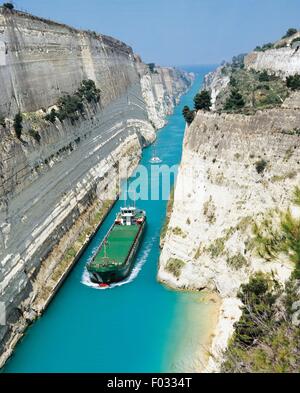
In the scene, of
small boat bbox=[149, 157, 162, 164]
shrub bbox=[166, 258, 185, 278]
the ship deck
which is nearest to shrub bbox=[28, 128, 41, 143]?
the ship deck

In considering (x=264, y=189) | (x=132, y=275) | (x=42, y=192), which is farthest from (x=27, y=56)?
(x=264, y=189)

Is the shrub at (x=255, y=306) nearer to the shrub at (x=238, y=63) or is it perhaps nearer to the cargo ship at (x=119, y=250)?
the cargo ship at (x=119, y=250)

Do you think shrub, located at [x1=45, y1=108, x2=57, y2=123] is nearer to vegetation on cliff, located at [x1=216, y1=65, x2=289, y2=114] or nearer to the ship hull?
vegetation on cliff, located at [x1=216, y1=65, x2=289, y2=114]

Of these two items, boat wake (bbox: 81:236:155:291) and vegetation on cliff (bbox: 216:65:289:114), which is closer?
boat wake (bbox: 81:236:155:291)

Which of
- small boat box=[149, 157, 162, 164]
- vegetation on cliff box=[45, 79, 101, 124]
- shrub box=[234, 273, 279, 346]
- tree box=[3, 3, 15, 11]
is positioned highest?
tree box=[3, 3, 15, 11]

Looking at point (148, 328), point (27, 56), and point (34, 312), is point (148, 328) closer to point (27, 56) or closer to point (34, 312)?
point (34, 312)
